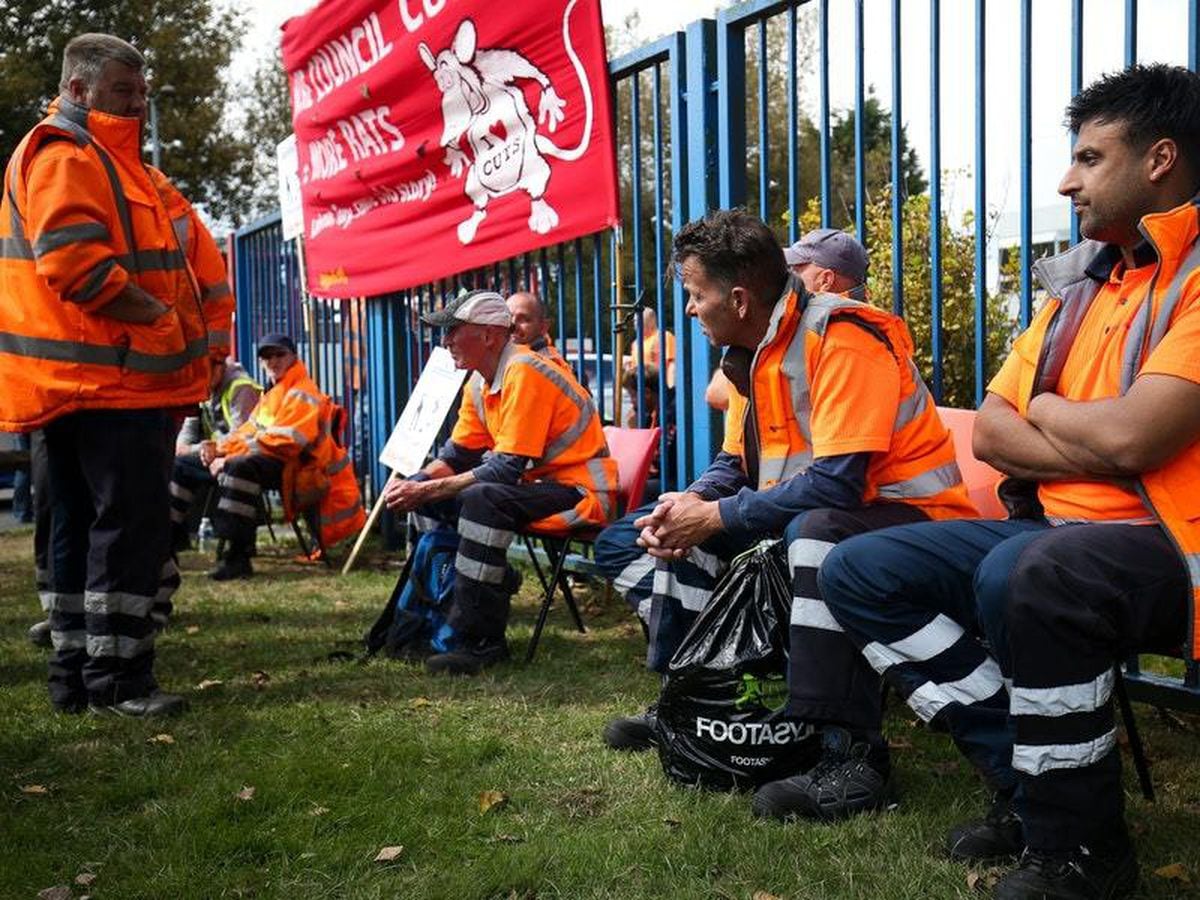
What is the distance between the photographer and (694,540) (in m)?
3.59

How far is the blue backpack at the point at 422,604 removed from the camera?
532 cm

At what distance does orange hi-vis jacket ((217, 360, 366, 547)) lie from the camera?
816cm

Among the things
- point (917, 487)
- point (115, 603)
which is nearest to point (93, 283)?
point (115, 603)

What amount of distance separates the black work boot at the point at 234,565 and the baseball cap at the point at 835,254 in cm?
478

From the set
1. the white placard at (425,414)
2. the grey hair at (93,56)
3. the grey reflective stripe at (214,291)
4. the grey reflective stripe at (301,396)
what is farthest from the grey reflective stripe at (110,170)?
the grey reflective stripe at (301,396)

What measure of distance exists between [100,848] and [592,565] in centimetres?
327

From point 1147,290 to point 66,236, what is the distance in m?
3.30

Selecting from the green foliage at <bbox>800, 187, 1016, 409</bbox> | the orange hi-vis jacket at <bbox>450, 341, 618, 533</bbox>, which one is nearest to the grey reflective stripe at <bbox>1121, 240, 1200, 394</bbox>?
the green foliage at <bbox>800, 187, 1016, 409</bbox>

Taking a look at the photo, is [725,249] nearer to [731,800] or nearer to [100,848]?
[731,800]

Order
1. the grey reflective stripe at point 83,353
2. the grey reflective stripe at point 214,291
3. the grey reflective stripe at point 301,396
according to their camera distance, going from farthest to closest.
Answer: the grey reflective stripe at point 301,396
the grey reflective stripe at point 214,291
the grey reflective stripe at point 83,353

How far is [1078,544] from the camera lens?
8.39 feet

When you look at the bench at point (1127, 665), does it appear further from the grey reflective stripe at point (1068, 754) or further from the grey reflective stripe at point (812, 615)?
the grey reflective stripe at point (1068, 754)

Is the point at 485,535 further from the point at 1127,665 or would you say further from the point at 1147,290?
the point at 1147,290

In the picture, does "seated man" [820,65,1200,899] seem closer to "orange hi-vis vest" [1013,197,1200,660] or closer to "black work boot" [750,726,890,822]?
"orange hi-vis vest" [1013,197,1200,660]
